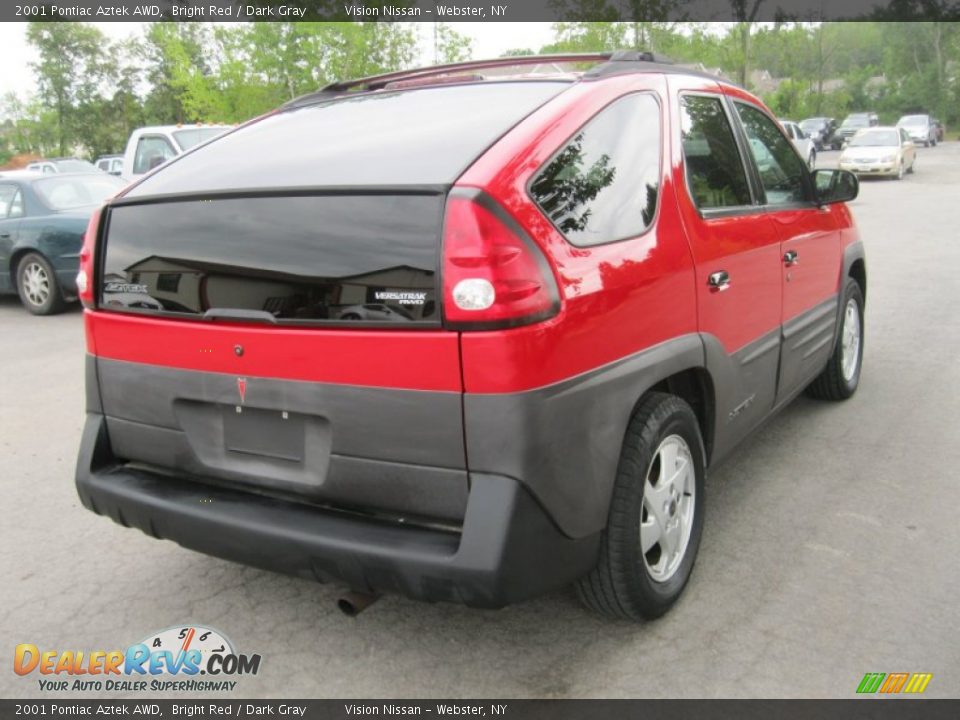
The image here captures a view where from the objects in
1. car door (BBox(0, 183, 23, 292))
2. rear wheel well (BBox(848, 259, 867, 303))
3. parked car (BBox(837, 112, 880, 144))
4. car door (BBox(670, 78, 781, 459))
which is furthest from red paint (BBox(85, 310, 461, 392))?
parked car (BBox(837, 112, 880, 144))

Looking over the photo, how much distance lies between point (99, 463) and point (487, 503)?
5.01 feet

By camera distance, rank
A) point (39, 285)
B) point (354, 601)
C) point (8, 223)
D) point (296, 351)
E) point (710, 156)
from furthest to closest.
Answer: point (8, 223)
point (39, 285)
point (710, 156)
point (354, 601)
point (296, 351)

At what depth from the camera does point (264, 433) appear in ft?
8.80

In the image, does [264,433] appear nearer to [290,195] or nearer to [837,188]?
[290,195]

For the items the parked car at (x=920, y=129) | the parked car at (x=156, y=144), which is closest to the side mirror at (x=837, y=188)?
the parked car at (x=156, y=144)

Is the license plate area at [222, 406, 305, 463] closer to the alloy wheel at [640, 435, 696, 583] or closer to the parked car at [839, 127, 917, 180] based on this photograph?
the alloy wheel at [640, 435, 696, 583]

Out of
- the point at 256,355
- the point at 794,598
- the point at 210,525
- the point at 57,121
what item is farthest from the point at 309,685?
the point at 57,121

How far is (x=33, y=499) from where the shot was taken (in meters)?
4.37

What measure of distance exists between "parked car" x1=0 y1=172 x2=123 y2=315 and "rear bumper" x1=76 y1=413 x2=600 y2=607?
304 inches

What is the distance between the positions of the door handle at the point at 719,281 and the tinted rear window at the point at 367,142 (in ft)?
2.93

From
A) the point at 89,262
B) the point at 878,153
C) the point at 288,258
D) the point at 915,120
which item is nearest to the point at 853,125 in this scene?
the point at 915,120

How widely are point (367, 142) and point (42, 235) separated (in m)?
8.31

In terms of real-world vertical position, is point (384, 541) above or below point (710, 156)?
below

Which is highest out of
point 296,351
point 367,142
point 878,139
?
point 878,139
